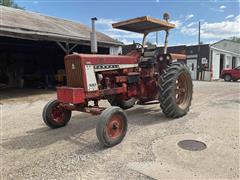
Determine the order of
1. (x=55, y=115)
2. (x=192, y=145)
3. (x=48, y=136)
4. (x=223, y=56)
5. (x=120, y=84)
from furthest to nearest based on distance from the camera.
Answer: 1. (x=223, y=56)
2. (x=120, y=84)
3. (x=55, y=115)
4. (x=48, y=136)
5. (x=192, y=145)

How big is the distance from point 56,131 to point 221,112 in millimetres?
4174

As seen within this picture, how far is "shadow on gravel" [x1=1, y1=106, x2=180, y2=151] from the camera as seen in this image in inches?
160

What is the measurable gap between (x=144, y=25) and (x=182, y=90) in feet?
6.15

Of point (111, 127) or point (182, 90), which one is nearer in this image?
point (111, 127)

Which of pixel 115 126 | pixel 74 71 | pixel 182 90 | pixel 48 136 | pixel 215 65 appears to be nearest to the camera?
pixel 115 126

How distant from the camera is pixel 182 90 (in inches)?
233

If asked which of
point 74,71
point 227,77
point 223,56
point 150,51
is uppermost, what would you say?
point 223,56

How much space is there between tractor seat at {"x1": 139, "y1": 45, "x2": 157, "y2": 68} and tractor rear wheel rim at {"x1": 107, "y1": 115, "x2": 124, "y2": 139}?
2.00 metres

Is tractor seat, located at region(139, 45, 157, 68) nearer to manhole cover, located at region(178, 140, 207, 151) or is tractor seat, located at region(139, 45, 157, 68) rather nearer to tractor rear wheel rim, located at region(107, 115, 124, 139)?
tractor rear wheel rim, located at region(107, 115, 124, 139)

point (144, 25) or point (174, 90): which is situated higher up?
point (144, 25)

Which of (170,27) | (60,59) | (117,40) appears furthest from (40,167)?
(60,59)

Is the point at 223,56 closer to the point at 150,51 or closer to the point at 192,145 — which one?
the point at 150,51

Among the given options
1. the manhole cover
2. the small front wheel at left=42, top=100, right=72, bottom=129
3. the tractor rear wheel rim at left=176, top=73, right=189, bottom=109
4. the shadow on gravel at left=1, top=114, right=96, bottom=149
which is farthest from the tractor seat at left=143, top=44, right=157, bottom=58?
the manhole cover

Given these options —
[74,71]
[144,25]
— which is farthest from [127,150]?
[144,25]
